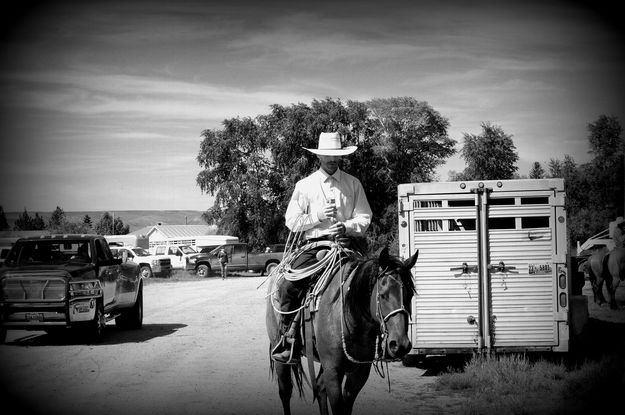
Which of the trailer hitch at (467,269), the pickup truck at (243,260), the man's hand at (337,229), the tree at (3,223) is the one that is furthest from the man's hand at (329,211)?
the tree at (3,223)

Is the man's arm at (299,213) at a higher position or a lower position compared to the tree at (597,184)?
lower

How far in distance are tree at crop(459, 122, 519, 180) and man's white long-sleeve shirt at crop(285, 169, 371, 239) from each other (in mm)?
47080

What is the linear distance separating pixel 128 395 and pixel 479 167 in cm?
4842

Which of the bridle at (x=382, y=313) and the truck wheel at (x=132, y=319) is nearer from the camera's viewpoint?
the bridle at (x=382, y=313)

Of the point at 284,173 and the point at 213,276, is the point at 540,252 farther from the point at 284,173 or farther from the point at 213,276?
the point at 284,173

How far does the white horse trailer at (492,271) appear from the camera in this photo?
A: 10297 mm

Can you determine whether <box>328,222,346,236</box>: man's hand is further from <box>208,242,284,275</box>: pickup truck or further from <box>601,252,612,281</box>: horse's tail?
<box>208,242,284,275</box>: pickup truck

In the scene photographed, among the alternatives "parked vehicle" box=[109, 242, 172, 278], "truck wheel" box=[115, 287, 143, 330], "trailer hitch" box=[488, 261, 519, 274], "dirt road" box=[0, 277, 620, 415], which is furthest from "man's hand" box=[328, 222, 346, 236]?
"parked vehicle" box=[109, 242, 172, 278]

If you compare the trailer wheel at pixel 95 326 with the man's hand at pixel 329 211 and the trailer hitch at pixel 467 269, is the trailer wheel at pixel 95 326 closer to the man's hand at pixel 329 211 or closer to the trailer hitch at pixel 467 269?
the trailer hitch at pixel 467 269

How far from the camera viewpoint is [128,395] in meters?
9.02

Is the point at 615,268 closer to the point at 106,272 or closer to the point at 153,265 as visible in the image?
the point at 106,272

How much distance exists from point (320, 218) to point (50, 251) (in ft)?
31.4

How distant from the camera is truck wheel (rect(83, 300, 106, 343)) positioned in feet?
45.3

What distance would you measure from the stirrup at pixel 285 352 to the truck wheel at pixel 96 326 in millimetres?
7584
